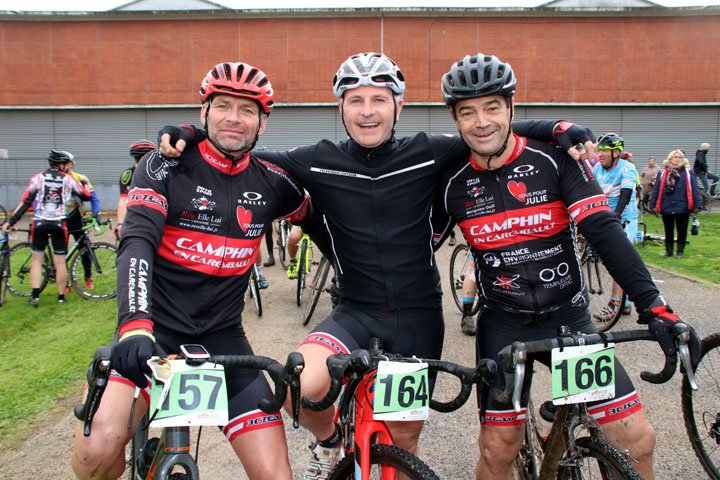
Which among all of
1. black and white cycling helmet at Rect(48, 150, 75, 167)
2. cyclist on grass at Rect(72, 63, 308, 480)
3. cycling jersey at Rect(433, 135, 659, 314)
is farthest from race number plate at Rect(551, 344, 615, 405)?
black and white cycling helmet at Rect(48, 150, 75, 167)

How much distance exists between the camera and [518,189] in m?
2.74

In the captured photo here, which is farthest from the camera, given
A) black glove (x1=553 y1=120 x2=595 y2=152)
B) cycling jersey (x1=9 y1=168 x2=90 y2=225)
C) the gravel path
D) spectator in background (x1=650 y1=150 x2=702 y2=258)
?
spectator in background (x1=650 y1=150 x2=702 y2=258)

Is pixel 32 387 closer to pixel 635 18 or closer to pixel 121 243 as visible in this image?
pixel 121 243

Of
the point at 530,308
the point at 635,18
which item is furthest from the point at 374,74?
the point at 635,18

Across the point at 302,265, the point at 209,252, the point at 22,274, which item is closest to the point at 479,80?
the point at 209,252

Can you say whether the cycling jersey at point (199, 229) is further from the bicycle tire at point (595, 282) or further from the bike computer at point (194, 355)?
the bicycle tire at point (595, 282)

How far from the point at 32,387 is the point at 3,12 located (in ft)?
95.0

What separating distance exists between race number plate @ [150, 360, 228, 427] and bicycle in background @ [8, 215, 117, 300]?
7.35 m

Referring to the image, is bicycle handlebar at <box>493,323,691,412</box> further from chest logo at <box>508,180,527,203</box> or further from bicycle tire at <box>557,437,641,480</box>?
chest logo at <box>508,180,527,203</box>

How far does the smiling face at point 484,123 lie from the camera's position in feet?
8.89

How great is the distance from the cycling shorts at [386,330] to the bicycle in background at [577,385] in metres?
0.65

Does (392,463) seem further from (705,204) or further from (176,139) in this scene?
(705,204)

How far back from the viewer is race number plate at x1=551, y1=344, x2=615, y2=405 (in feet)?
7.35

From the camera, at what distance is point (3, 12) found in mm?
25953
